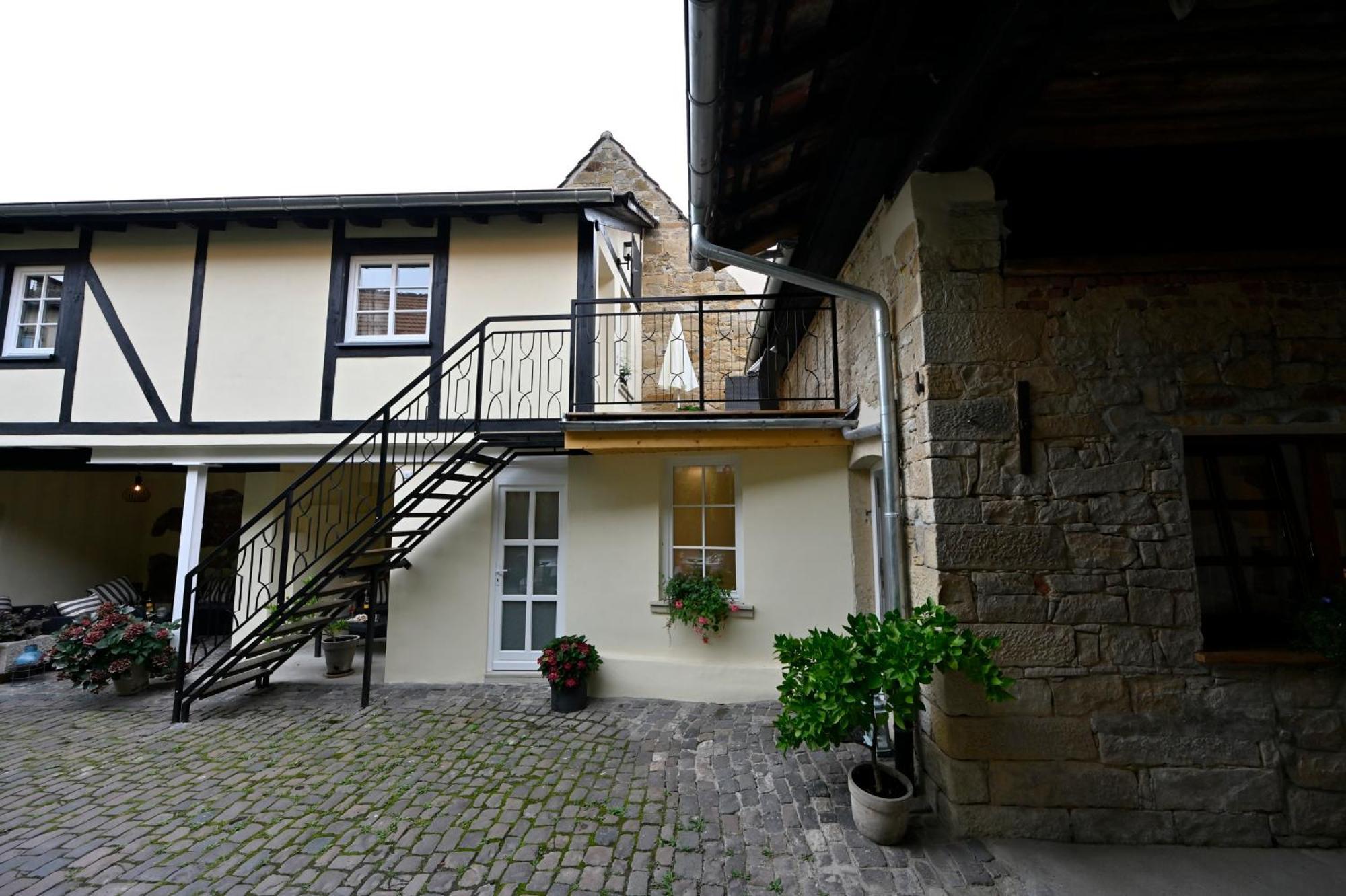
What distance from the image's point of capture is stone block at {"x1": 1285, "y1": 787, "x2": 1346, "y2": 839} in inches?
95.2

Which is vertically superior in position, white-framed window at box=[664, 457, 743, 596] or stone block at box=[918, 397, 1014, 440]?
stone block at box=[918, 397, 1014, 440]

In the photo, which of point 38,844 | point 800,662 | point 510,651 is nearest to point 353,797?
point 38,844

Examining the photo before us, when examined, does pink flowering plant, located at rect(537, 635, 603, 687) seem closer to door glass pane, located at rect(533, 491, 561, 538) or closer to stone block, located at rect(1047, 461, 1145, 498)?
door glass pane, located at rect(533, 491, 561, 538)

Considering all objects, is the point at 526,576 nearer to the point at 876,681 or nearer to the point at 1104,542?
the point at 876,681

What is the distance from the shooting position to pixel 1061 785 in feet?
8.31

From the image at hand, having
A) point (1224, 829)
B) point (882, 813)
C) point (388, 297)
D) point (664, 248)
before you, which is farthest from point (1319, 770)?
point (664, 248)

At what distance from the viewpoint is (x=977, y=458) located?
2.73 meters

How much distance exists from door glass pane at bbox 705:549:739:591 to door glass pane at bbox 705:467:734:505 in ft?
1.49

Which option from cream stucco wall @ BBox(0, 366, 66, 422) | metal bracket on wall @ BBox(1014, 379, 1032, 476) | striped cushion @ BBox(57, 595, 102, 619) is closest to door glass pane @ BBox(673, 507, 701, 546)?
metal bracket on wall @ BBox(1014, 379, 1032, 476)

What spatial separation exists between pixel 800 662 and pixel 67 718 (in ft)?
19.7

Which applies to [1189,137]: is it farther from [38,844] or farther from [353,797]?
[38,844]

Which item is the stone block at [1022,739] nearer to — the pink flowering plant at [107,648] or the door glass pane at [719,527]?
the door glass pane at [719,527]

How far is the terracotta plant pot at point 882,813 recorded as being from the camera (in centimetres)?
252

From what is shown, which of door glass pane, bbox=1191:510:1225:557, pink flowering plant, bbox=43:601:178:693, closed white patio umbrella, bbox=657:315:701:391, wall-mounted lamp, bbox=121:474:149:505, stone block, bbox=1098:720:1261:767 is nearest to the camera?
stone block, bbox=1098:720:1261:767
